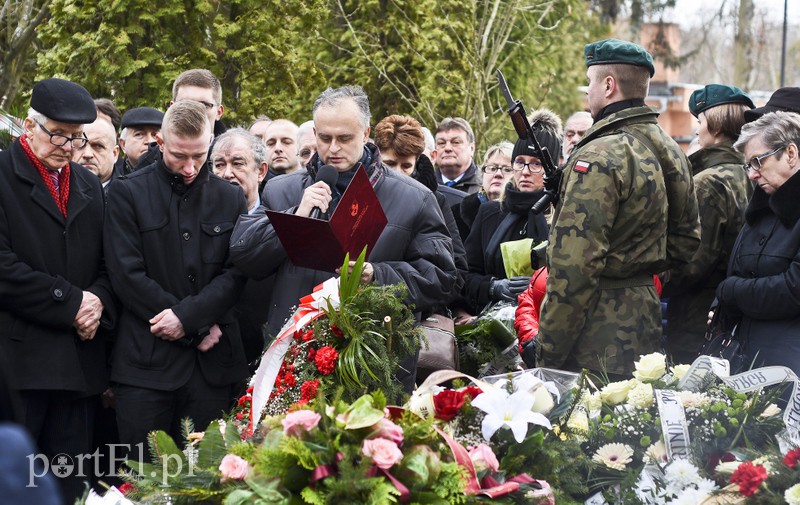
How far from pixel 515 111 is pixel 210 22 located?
18.8 ft

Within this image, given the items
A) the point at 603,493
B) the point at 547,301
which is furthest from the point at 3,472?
the point at 547,301

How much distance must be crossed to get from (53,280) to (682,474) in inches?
120

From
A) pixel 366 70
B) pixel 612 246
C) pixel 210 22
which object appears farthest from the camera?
pixel 366 70

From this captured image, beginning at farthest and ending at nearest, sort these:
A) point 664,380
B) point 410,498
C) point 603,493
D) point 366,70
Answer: point 366,70
point 664,380
point 603,493
point 410,498

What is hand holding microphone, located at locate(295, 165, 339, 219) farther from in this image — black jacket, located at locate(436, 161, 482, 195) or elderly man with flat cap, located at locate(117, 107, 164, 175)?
black jacket, located at locate(436, 161, 482, 195)

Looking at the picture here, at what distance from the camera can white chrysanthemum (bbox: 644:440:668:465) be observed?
3135mm

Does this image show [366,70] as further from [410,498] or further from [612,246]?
[410,498]

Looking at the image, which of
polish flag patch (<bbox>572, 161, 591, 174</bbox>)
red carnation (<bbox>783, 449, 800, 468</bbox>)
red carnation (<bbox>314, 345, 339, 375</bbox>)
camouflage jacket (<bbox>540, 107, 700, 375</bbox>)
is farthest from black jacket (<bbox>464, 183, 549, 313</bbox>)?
red carnation (<bbox>783, 449, 800, 468</bbox>)

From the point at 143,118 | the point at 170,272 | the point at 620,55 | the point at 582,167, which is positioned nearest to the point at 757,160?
the point at 620,55

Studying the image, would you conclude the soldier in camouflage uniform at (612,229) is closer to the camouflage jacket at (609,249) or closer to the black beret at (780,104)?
the camouflage jacket at (609,249)

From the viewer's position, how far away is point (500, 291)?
586 cm

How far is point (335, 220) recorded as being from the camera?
3799 millimetres

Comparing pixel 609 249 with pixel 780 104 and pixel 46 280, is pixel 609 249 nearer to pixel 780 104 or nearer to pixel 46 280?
pixel 780 104

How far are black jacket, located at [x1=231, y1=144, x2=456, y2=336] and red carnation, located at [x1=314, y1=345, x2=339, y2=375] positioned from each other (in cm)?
72
